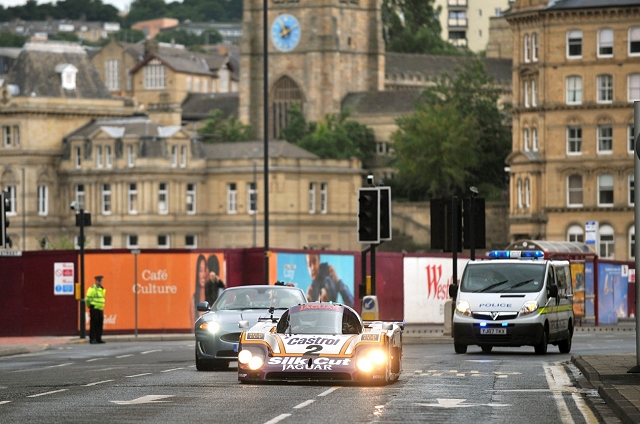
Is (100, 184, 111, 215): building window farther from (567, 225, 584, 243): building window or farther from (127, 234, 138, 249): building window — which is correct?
(567, 225, 584, 243): building window

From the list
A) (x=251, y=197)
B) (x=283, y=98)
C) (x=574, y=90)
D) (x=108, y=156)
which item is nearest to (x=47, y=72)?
(x=108, y=156)

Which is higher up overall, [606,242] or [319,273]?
[606,242]

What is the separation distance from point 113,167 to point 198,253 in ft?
268

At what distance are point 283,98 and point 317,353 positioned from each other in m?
142

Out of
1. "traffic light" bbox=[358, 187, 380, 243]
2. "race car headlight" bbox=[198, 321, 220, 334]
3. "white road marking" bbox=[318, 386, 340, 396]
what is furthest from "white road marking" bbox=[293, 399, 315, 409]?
"traffic light" bbox=[358, 187, 380, 243]

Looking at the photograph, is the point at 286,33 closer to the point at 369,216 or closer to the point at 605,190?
the point at 605,190

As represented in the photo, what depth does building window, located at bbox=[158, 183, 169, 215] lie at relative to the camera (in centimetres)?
13300

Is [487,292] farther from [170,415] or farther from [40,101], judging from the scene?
[40,101]

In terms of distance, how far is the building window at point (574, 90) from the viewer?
9981 cm

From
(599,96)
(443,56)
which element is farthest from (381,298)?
(443,56)

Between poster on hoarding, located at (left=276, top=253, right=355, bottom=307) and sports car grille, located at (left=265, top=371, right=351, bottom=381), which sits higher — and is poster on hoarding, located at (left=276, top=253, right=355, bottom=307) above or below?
above

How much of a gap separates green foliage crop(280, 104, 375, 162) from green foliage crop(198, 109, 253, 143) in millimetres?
3245

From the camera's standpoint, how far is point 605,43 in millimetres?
98750

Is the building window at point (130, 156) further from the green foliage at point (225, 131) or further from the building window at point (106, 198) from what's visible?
the green foliage at point (225, 131)
